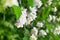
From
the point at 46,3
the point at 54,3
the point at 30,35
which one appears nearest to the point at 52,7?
the point at 54,3

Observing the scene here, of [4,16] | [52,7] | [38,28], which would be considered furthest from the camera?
[52,7]

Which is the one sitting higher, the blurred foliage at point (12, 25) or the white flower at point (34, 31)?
the white flower at point (34, 31)

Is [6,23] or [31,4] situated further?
[31,4]

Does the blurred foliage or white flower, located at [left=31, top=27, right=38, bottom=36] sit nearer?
the blurred foliage

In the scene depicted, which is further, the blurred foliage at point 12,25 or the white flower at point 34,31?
the white flower at point 34,31

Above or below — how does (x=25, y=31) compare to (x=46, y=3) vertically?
below

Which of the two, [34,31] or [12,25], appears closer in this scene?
[12,25]

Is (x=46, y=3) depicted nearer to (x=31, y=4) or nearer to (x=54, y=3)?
(x=54, y=3)

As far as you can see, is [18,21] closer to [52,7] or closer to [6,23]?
[6,23]

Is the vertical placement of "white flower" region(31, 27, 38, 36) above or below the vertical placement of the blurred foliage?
above

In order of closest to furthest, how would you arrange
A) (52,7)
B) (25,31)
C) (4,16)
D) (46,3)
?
(4,16) → (25,31) → (46,3) → (52,7)

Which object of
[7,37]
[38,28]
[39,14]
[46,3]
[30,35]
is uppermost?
[46,3]
